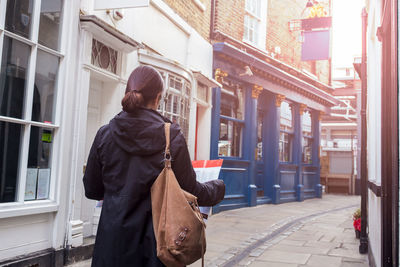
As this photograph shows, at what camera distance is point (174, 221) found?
1.86m

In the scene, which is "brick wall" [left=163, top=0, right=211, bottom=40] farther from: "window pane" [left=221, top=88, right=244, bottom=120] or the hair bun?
the hair bun

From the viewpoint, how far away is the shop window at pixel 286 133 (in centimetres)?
1288

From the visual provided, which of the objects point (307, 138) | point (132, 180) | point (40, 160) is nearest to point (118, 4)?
point (40, 160)

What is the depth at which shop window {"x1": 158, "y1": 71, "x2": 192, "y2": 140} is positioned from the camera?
6.50m

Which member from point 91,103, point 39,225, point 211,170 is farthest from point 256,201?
point 211,170

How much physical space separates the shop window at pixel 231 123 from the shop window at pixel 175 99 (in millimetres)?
2944

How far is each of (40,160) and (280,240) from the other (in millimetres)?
4051

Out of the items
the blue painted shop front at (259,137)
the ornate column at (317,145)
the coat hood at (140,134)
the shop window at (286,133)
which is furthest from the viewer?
the ornate column at (317,145)

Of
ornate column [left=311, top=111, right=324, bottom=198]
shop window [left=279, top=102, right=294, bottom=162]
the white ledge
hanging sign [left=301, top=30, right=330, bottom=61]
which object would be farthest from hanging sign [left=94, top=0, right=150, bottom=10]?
ornate column [left=311, top=111, right=324, bottom=198]

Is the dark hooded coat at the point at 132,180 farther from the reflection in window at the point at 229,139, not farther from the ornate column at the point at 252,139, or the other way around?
the ornate column at the point at 252,139

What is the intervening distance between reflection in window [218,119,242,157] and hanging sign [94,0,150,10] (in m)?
5.48

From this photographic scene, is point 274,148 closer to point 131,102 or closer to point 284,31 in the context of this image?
point 284,31

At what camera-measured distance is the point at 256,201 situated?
11156 millimetres

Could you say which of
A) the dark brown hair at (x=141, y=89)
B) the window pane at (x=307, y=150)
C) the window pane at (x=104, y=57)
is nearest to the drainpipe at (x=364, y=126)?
the window pane at (x=104, y=57)
